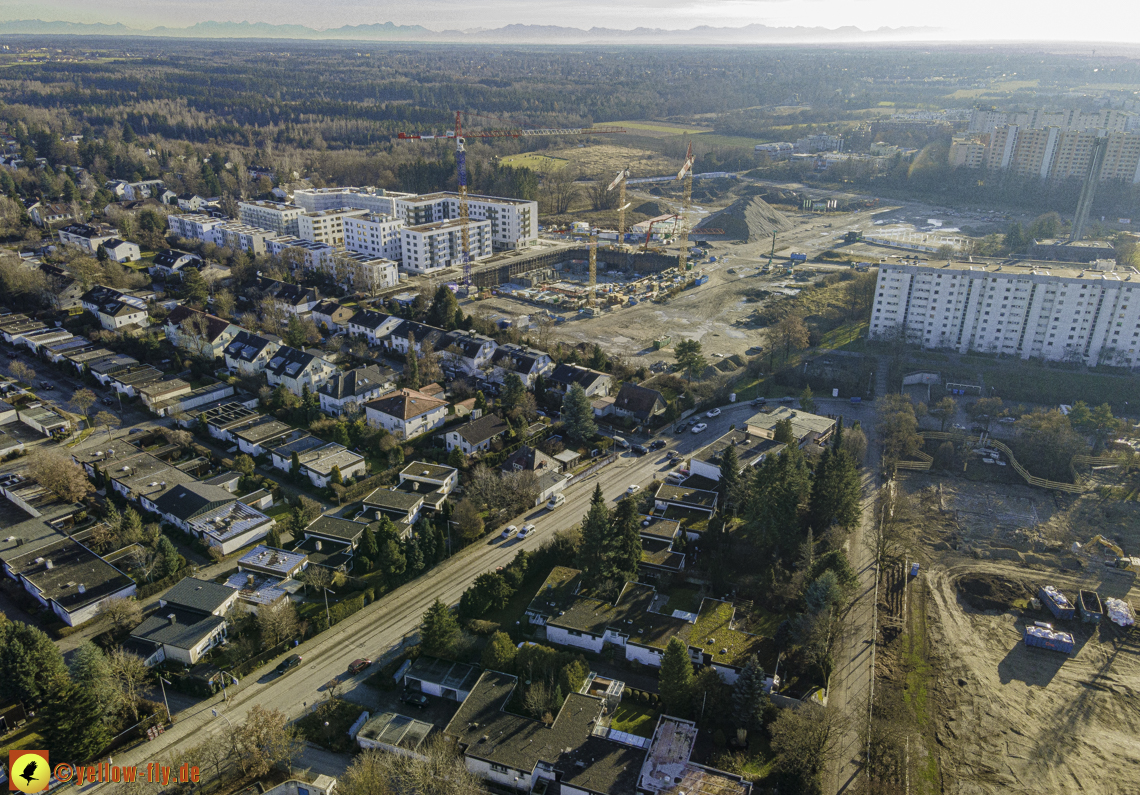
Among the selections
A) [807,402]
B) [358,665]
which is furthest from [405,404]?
[807,402]

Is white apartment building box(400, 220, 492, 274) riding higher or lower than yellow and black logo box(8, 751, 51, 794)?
higher

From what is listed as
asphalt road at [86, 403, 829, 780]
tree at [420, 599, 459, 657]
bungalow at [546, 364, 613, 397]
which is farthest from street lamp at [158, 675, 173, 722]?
bungalow at [546, 364, 613, 397]

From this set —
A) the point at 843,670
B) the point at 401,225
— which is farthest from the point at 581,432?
the point at 401,225

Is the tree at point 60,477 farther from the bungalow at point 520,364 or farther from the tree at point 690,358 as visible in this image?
the tree at point 690,358

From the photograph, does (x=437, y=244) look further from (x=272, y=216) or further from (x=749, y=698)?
(x=749, y=698)

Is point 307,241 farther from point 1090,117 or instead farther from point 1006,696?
point 1090,117

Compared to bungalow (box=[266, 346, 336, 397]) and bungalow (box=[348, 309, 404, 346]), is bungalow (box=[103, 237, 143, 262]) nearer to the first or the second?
bungalow (box=[348, 309, 404, 346])
